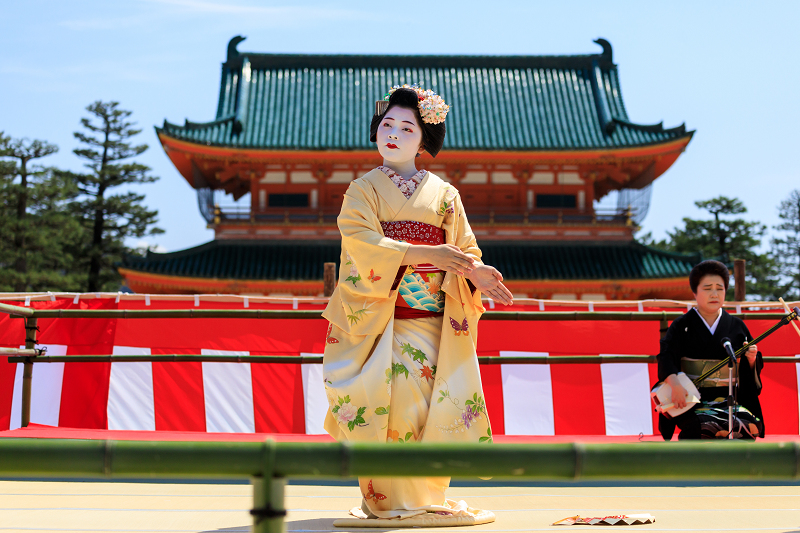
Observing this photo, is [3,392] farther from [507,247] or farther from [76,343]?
[507,247]

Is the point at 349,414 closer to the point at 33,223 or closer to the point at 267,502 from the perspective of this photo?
the point at 267,502

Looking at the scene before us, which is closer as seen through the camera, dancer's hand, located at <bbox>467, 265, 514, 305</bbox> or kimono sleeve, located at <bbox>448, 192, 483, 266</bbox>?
dancer's hand, located at <bbox>467, 265, 514, 305</bbox>

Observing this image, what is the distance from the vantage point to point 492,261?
16.1 meters

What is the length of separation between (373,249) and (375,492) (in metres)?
0.97

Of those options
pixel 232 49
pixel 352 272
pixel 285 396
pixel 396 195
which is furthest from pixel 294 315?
pixel 232 49

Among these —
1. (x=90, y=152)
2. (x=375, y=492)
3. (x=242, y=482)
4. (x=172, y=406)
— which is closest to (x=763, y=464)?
(x=375, y=492)

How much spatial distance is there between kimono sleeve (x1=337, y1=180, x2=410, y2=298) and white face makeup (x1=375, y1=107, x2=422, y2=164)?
0.75ft

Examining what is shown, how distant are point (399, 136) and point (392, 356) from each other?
98 cm

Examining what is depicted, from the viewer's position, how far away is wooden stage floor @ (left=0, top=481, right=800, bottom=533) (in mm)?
2678

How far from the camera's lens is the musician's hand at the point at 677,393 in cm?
343

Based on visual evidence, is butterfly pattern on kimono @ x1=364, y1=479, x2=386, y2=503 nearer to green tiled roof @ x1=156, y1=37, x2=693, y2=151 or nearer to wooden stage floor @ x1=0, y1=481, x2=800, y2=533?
wooden stage floor @ x1=0, y1=481, x2=800, y2=533

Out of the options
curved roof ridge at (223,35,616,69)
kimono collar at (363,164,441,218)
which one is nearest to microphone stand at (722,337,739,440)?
kimono collar at (363,164,441,218)

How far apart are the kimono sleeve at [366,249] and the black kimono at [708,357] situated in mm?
1607

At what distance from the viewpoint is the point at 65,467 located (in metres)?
1.27
